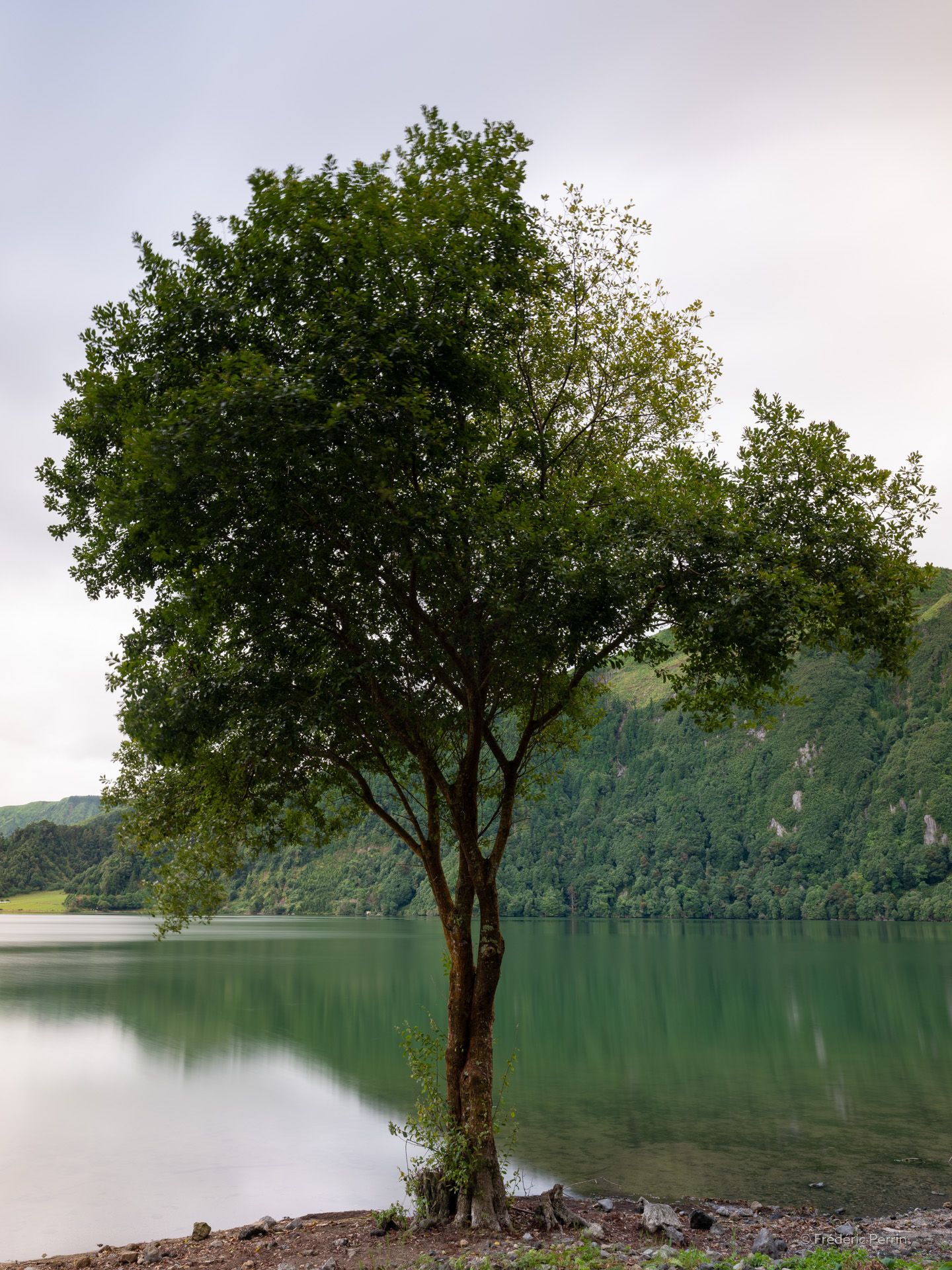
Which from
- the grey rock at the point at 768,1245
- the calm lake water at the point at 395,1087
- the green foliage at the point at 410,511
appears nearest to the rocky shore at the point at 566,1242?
the grey rock at the point at 768,1245

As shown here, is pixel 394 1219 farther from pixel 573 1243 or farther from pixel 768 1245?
pixel 768 1245

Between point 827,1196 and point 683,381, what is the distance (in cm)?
1481

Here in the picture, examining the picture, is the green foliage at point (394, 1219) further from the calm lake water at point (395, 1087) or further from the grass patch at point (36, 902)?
the grass patch at point (36, 902)

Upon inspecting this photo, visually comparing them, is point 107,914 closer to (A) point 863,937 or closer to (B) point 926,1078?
(A) point 863,937

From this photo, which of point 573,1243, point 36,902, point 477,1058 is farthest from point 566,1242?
point 36,902

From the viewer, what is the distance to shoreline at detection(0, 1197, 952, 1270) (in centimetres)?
1040

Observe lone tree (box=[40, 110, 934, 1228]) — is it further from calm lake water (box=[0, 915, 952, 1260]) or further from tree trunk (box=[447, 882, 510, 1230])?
calm lake water (box=[0, 915, 952, 1260])

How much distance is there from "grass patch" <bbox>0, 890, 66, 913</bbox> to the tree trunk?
191610 millimetres

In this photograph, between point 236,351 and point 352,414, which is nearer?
point 352,414

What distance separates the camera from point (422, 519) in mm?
11562

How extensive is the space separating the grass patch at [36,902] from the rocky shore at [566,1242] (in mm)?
188445

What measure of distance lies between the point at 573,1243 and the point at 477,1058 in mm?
2375

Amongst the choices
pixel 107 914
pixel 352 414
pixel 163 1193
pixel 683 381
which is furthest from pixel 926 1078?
pixel 107 914

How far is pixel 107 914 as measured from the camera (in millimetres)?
182000
